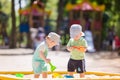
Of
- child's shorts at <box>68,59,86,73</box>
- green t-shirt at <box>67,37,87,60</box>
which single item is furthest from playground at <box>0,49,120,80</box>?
green t-shirt at <box>67,37,87,60</box>

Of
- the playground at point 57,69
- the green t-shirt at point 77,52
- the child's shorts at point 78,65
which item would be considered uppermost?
the green t-shirt at point 77,52

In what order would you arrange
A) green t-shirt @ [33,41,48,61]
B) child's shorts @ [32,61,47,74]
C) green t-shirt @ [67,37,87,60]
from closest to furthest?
green t-shirt @ [33,41,48,61] < child's shorts @ [32,61,47,74] < green t-shirt @ [67,37,87,60]

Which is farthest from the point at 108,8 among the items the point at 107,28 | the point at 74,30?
the point at 74,30

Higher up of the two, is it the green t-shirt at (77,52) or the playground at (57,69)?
the green t-shirt at (77,52)

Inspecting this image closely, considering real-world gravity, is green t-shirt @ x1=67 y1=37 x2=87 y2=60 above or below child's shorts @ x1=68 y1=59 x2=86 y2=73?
above

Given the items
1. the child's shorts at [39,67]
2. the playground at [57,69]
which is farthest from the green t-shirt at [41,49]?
the playground at [57,69]

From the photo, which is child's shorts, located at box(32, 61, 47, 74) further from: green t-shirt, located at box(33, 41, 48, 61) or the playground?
the playground

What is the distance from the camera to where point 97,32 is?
26438 millimetres

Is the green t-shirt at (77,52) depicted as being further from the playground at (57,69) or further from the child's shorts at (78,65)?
the playground at (57,69)

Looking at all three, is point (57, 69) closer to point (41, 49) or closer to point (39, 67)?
point (39, 67)

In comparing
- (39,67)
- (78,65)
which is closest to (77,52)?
(78,65)

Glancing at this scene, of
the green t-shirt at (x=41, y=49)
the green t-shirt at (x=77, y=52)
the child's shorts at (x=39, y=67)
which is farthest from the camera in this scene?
the green t-shirt at (x=77, y=52)

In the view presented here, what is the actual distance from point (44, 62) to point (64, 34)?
1795cm

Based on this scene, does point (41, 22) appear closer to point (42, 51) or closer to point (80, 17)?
point (80, 17)
